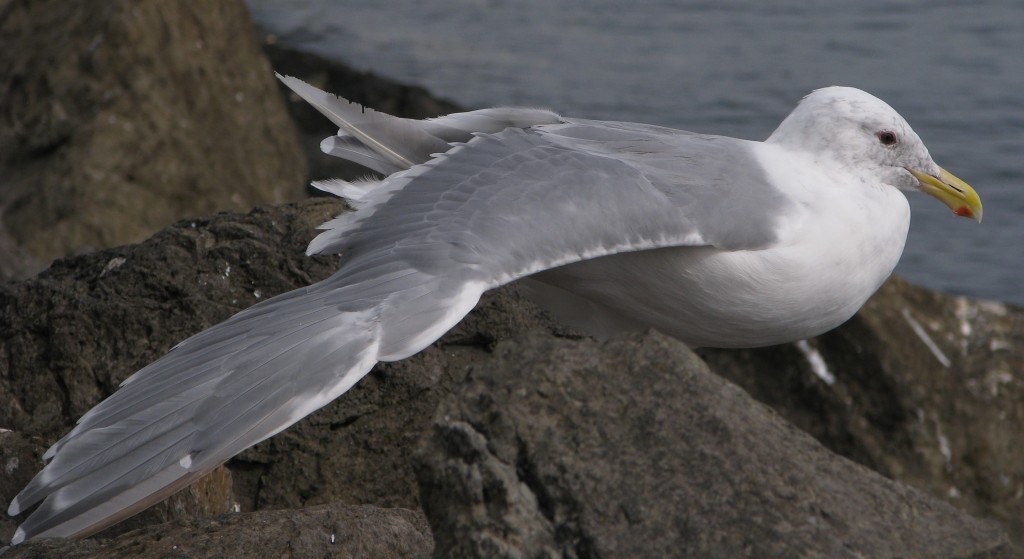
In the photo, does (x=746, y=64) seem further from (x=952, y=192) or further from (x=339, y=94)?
(x=952, y=192)

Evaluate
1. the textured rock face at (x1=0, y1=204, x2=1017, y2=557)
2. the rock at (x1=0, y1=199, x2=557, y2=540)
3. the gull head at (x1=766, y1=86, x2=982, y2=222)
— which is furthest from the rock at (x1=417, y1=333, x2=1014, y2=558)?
the gull head at (x1=766, y1=86, x2=982, y2=222)

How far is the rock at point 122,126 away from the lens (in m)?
7.76

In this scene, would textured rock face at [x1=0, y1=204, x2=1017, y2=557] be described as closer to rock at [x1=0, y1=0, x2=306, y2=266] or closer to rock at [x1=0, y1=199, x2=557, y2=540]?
rock at [x1=0, y1=199, x2=557, y2=540]

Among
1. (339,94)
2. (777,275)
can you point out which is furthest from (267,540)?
(339,94)

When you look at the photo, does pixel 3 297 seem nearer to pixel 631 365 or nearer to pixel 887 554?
pixel 631 365

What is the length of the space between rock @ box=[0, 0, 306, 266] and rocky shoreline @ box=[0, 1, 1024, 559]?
0.02 m

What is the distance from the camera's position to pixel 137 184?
8.03 m

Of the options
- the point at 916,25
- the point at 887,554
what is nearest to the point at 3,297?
the point at 887,554

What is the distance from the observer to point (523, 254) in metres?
4.01

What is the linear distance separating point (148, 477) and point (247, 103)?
18.8 feet

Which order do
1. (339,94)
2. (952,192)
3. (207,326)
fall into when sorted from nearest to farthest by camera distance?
(207,326), (952,192), (339,94)

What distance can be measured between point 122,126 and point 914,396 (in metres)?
4.78

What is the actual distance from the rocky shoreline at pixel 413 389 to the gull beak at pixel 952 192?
1.03 metres

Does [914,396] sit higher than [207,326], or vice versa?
[207,326]
